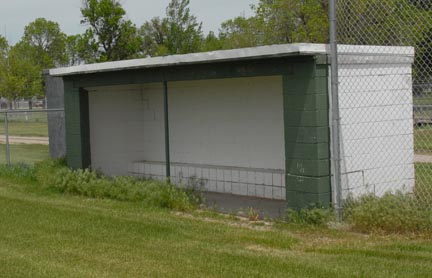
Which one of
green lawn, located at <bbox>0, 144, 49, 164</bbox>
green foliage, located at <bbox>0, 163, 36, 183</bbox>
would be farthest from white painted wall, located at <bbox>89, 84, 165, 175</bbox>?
green lawn, located at <bbox>0, 144, 49, 164</bbox>

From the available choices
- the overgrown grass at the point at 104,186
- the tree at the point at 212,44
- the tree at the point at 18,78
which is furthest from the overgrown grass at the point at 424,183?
the tree at the point at 18,78

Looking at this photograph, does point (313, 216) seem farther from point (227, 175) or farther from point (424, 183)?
point (227, 175)

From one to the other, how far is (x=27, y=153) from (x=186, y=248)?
42.2ft

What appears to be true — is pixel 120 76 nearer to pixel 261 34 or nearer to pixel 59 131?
pixel 59 131

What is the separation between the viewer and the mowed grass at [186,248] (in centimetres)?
665

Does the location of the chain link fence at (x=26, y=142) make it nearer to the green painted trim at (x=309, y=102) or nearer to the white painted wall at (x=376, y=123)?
the green painted trim at (x=309, y=102)

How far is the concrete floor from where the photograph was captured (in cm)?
997

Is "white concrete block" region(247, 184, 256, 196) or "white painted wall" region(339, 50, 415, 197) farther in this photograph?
"white concrete block" region(247, 184, 256, 196)

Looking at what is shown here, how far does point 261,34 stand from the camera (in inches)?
1156

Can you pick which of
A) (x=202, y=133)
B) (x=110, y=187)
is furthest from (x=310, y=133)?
(x=202, y=133)

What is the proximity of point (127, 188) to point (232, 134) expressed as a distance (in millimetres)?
2211

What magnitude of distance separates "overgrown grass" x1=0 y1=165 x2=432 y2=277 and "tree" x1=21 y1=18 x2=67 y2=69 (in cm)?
4055

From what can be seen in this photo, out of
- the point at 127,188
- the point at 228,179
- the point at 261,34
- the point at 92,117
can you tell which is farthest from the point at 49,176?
the point at 261,34

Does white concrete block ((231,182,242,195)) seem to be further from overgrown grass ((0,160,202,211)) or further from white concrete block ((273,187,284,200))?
overgrown grass ((0,160,202,211))
